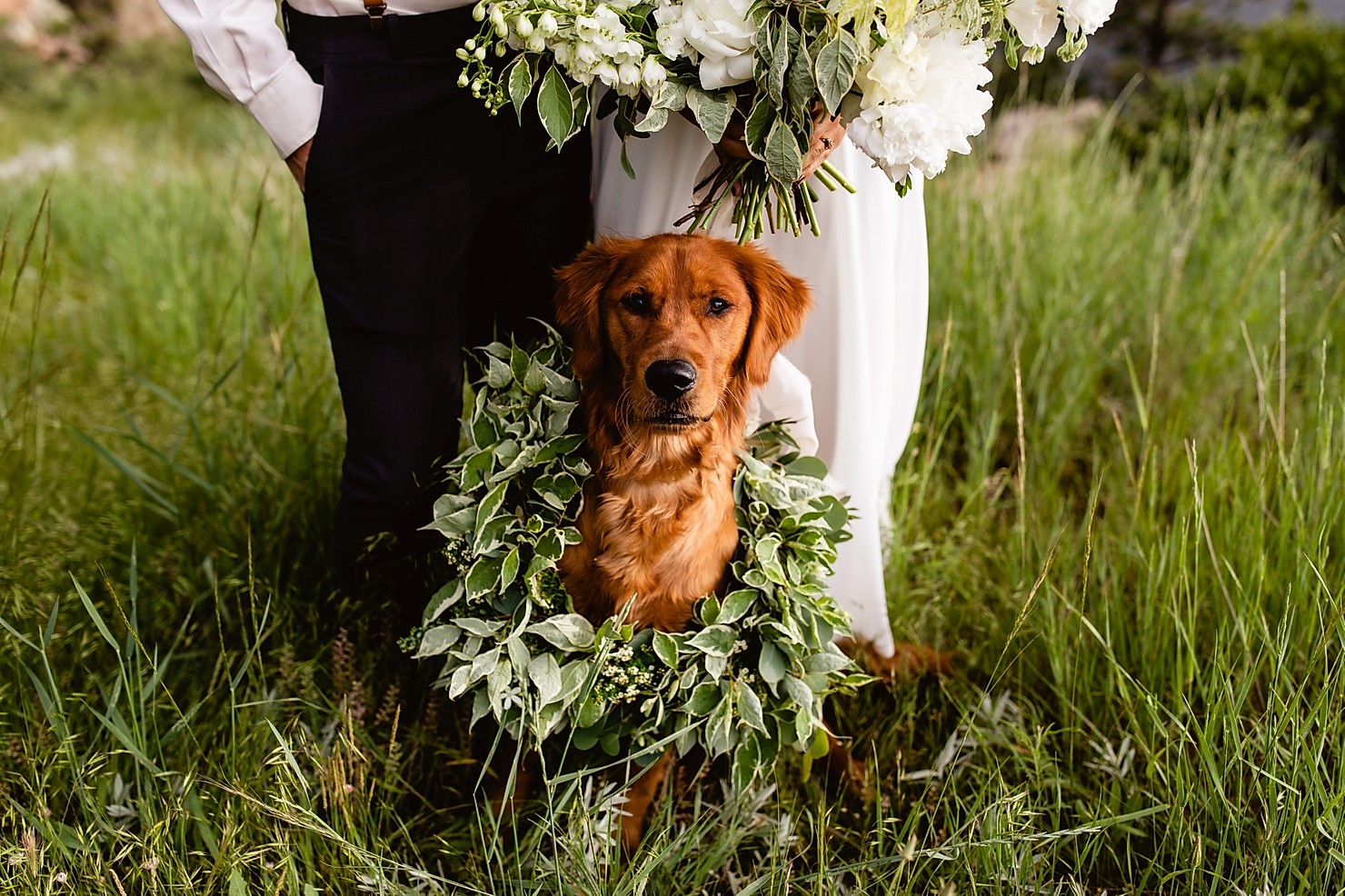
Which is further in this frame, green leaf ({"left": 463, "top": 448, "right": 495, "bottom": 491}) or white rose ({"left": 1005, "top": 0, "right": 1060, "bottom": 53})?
green leaf ({"left": 463, "top": 448, "right": 495, "bottom": 491})

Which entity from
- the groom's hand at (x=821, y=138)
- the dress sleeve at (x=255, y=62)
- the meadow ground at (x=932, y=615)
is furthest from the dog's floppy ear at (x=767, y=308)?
the dress sleeve at (x=255, y=62)

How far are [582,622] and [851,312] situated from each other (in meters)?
0.84

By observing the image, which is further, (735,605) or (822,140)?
(735,605)

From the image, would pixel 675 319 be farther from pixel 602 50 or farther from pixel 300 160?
pixel 300 160

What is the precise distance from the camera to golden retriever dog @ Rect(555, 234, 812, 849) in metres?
1.66

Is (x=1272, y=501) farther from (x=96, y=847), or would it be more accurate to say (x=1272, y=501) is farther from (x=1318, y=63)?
(x=1318, y=63)

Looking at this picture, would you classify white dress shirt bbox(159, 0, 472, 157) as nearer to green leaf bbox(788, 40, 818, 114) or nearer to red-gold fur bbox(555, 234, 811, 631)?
red-gold fur bbox(555, 234, 811, 631)

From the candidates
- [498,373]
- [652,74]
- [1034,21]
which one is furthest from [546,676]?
[1034,21]

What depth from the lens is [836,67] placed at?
1404 mm

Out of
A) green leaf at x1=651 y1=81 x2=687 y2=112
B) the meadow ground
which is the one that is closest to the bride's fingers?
green leaf at x1=651 y1=81 x2=687 y2=112

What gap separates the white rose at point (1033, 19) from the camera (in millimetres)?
1450

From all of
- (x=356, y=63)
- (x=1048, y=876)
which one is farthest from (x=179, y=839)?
(x=1048, y=876)

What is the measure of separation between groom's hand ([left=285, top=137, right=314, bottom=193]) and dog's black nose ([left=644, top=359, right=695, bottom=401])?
772mm

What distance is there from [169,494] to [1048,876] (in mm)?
2204
